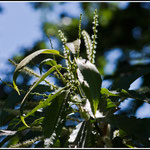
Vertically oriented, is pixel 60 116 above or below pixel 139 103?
above

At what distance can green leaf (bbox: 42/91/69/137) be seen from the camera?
651mm

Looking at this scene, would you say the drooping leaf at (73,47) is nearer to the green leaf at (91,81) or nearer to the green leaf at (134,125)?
the green leaf at (91,81)

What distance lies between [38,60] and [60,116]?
0.35m

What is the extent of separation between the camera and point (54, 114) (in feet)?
2.22

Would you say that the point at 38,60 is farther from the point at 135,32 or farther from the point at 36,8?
the point at 36,8

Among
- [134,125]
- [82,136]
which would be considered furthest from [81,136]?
[134,125]

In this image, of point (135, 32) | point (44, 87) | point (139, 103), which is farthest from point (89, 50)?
point (135, 32)

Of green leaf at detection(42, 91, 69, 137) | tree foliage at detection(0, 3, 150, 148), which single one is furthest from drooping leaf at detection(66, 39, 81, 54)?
green leaf at detection(42, 91, 69, 137)

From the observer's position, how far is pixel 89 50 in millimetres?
797

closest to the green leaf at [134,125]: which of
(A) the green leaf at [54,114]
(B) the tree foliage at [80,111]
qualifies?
(B) the tree foliage at [80,111]

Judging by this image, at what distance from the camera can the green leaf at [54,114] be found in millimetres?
651

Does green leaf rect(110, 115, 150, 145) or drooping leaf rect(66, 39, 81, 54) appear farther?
drooping leaf rect(66, 39, 81, 54)

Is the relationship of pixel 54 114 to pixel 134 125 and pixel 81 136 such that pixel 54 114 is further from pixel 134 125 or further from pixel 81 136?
pixel 134 125

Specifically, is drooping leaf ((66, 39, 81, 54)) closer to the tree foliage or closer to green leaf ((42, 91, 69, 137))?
the tree foliage
